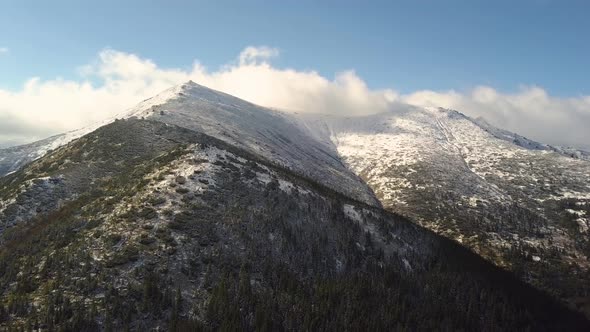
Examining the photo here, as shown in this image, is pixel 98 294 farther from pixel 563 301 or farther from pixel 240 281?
pixel 563 301

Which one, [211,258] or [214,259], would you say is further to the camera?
[214,259]

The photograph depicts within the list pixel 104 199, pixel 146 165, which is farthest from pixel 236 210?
pixel 146 165

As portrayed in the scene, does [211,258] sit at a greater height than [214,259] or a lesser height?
greater
